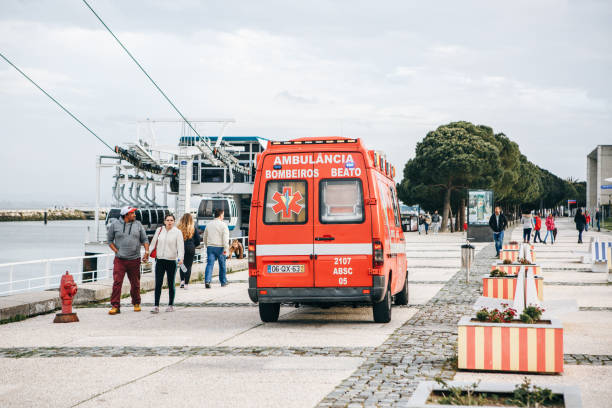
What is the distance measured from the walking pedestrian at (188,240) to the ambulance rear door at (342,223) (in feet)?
16.6

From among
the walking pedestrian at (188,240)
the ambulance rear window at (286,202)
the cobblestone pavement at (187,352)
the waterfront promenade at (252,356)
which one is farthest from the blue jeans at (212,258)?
the cobblestone pavement at (187,352)

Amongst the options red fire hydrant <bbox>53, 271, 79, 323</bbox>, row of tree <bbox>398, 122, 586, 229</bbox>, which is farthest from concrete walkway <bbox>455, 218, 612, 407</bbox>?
row of tree <bbox>398, 122, 586, 229</bbox>

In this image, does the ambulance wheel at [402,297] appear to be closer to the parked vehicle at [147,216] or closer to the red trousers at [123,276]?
the red trousers at [123,276]

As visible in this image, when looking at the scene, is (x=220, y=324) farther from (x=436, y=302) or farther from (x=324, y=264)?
(x=436, y=302)

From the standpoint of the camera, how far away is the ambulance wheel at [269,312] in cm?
→ 1091

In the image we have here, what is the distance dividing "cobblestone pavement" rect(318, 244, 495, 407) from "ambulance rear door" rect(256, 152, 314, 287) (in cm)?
166

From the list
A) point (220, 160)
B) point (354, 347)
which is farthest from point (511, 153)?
point (354, 347)

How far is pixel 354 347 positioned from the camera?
8688 millimetres

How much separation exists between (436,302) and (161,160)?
4519 cm

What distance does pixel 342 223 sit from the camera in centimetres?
1030

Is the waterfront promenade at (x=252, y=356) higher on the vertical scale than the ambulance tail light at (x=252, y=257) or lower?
lower

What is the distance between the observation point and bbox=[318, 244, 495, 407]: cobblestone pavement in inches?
243

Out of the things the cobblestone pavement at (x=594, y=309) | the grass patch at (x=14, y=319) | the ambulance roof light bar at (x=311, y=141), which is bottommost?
the grass patch at (x=14, y=319)

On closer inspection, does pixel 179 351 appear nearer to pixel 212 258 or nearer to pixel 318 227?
pixel 318 227
